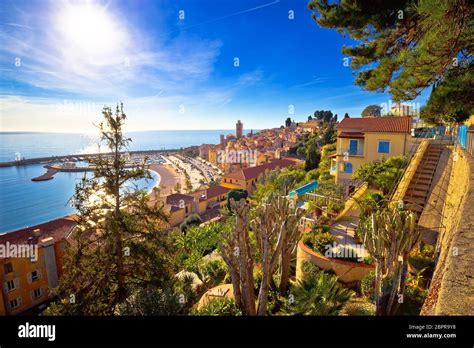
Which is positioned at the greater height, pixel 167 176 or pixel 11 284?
pixel 167 176

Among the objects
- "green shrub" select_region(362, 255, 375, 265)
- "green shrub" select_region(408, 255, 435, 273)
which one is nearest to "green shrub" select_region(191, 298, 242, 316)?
"green shrub" select_region(362, 255, 375, 265)

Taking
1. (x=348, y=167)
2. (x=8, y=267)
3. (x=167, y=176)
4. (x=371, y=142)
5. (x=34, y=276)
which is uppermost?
(x=371, y=142)

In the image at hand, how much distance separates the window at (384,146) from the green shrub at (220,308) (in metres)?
16.0

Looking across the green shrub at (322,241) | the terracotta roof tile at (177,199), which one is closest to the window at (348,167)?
the green shrub at (322,241)

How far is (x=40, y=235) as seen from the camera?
21.3 metres

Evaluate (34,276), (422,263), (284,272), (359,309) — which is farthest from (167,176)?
(422,263)

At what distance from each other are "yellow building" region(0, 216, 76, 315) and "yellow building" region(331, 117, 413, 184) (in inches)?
901

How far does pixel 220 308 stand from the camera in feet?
23.8

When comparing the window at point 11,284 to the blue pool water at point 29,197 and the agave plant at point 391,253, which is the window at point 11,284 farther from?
the blue pool water at point 29,197

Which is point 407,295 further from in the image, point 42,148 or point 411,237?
point 42,148

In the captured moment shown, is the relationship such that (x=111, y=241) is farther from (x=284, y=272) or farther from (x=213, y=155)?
(x=213, y=155)

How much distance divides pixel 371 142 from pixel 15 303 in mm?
30570

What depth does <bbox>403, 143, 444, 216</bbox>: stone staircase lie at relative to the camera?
32.4 feet

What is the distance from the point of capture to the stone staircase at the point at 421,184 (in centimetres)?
988
